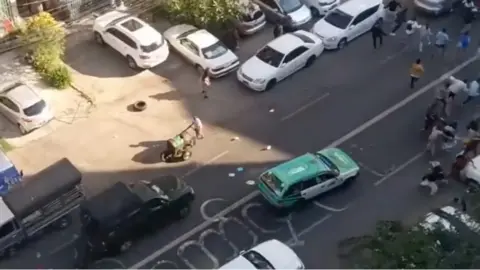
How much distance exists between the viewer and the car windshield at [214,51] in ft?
104

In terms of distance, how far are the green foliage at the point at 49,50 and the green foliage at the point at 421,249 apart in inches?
640

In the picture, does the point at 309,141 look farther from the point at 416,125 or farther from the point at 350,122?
the point at 416,125

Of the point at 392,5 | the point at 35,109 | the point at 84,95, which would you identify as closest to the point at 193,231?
the point at 35,109

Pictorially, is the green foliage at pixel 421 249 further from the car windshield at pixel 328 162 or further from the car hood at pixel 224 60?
the car hood at pixel 224 60

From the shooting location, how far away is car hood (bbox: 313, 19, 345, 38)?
1302 inches

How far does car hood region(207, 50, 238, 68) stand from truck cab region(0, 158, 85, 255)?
790 cm

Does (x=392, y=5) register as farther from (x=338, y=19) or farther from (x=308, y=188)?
(x=308, y=188)

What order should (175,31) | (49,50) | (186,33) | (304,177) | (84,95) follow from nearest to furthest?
(304,177), (84,95), (49,50), (186,33), (175,31)

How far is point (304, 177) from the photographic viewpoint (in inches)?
1010

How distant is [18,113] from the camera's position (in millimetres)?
29234

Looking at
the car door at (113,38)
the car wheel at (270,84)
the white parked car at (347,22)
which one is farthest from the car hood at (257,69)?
the car door at (113,38)

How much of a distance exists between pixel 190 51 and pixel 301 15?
17.2ft

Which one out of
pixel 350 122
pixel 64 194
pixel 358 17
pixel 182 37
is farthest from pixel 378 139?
pixel 64 194

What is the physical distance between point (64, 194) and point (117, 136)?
175 inches
